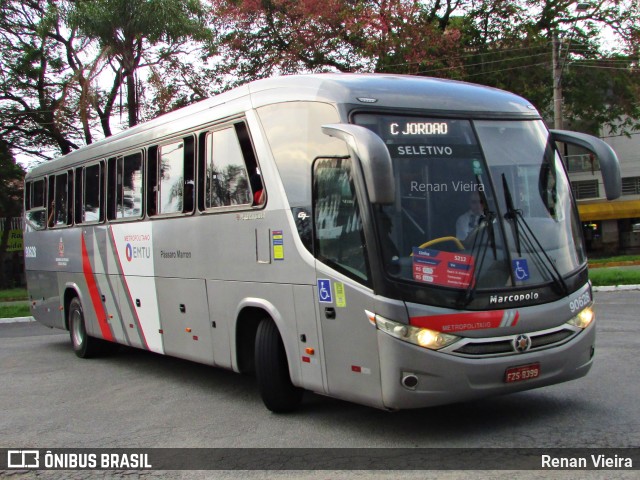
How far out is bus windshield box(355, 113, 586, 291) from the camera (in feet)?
19.5

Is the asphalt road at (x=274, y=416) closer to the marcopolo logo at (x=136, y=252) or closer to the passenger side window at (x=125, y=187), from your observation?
the marcopolo logo at (x=136, y=252)

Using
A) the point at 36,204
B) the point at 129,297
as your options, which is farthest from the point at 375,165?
the point at 36,204

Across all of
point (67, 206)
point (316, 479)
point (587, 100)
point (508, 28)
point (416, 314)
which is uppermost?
point (508, 28)

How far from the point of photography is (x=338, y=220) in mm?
6348

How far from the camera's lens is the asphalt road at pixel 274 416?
20.2 feet

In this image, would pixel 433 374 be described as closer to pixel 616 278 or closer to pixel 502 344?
pixel 502 344

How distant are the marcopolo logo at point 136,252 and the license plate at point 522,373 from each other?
5.37 metres

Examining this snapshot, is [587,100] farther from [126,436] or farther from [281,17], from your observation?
[126,436]

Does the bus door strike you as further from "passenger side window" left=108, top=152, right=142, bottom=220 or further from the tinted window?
"passenger side window" left=108, top=152, right=142, bottom=220

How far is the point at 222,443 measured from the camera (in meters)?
6.42

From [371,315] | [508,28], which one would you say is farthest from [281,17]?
[371,315]

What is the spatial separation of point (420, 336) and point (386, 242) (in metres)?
0.77

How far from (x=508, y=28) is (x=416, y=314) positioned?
2429 cm

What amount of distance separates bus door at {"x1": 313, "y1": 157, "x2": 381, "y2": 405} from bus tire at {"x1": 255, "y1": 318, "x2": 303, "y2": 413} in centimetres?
87
